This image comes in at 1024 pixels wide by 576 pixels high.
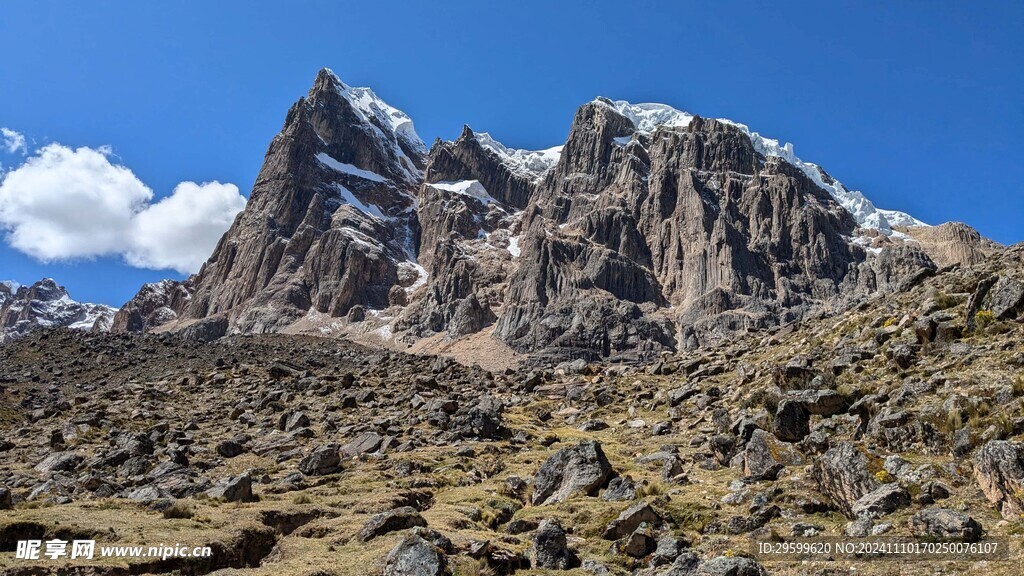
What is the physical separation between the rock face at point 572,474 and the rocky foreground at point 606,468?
7 centimetres

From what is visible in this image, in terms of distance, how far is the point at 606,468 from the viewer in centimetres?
1977

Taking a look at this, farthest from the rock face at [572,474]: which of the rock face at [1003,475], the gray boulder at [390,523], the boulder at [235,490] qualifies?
the rock face at [1003,475]

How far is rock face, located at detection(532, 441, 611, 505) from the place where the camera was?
19.1 m

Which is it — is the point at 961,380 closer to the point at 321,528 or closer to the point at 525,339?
the point at 321,528

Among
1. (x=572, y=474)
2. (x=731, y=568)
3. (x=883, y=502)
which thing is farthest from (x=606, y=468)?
(x=731, y=568)

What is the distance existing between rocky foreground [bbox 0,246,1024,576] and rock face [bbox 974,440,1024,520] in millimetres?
44

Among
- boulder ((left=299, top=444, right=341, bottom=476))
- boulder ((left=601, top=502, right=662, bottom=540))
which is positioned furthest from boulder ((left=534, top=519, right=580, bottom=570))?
boulder ((left=299, top=444, right=341, bottom=476))

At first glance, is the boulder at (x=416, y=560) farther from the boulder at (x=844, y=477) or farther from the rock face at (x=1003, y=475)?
the rock face at (x=1003, y=475)

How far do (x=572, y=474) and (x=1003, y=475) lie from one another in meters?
11.5

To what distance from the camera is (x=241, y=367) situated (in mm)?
55875

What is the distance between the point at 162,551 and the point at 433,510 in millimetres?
7755

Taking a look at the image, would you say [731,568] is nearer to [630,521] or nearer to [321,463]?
[630,521]

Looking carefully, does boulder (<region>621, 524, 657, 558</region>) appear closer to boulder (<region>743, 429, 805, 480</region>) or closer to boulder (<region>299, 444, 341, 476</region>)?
boulder (<region>743, 429, 805, 480</region>)

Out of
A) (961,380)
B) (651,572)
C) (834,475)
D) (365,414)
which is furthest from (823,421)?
(365,414)
